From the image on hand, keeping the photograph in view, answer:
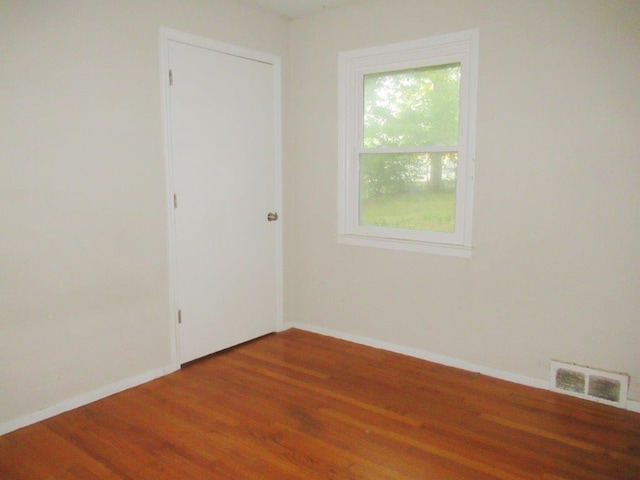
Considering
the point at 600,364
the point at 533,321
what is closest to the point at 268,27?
the point at 533,321

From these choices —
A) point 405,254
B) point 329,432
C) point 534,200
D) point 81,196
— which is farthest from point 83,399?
point 534,200

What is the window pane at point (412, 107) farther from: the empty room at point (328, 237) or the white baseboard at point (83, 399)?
the white baseboard at point (83, 399)

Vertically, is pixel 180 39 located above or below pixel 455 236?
above

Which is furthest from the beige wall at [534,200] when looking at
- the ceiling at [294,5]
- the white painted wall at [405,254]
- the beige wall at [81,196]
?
the beige wall at [81,196]

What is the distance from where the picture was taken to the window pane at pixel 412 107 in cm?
325

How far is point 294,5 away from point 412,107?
3.93 feet

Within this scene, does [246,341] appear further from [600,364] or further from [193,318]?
[600,364]

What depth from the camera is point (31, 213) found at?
2.51 metres

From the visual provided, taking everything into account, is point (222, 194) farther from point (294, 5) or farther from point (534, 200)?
point (534, 200)

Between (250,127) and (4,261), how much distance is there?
1.92 meters

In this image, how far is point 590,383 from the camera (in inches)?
112

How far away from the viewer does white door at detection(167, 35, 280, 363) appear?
3.23 metres

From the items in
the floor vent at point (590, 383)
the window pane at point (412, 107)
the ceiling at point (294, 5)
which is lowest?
the floor vent at point (590, 383)

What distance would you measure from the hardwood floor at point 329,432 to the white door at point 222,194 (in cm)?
50
